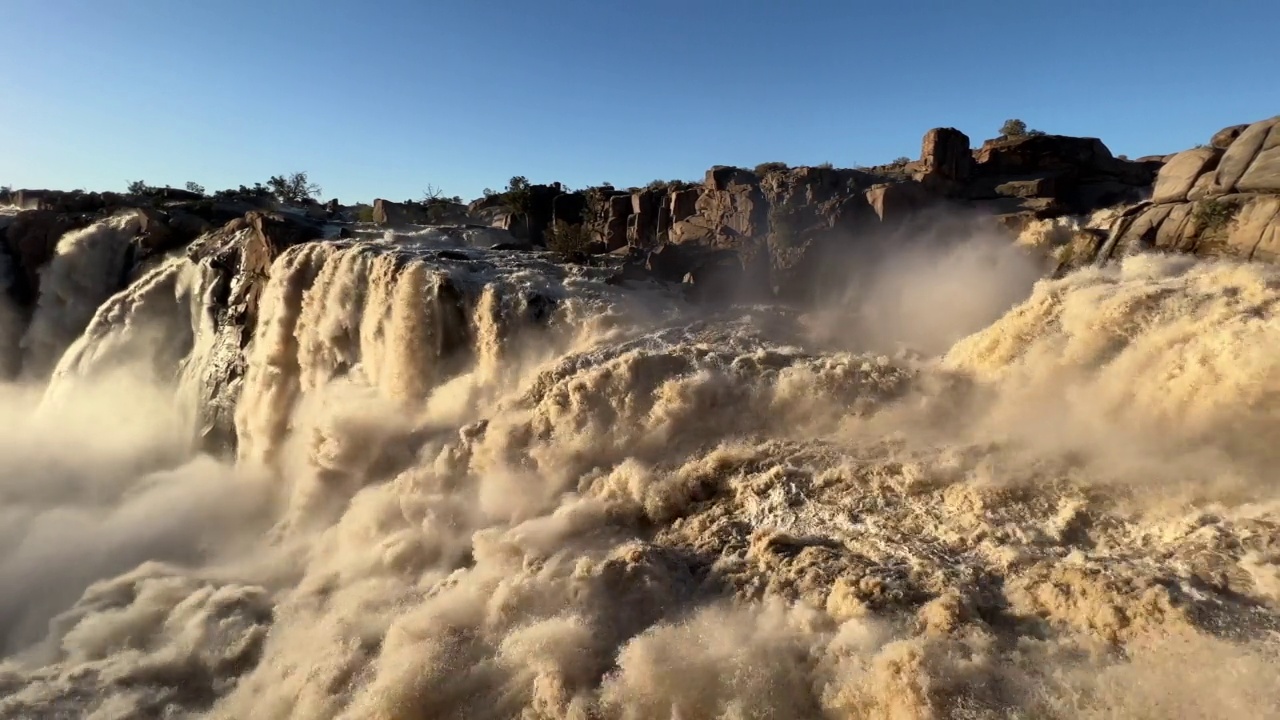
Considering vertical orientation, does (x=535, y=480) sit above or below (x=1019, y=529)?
below

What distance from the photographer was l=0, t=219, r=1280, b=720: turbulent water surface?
5758 mm

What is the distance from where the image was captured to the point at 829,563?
276 inches

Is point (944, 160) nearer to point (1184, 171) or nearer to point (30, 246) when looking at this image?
point (1184, 171)

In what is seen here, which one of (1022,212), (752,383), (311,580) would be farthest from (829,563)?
(1022,212)

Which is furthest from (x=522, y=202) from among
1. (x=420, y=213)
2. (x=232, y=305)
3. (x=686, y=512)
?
(x=686, y=512)

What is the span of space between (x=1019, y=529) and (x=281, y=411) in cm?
1324

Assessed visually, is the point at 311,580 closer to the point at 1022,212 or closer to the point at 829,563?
the point at 829,563

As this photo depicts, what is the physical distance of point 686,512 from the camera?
873cm

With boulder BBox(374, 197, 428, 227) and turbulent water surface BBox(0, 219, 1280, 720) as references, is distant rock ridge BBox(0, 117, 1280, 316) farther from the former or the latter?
boulder BBox(374, 197, 428, 227)

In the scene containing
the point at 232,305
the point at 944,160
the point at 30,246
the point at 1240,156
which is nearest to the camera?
the point at 1240,156

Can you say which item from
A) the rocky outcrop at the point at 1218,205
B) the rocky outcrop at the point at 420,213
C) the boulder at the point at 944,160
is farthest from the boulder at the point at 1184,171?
the rocky outcrop at the point at 420,213

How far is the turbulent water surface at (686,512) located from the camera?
18.9 ft

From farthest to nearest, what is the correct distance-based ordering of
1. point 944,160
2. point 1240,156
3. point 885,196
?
1. point 944,160
2. point 885,196
3. point 1240,156

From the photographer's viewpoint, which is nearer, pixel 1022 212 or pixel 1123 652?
pixel 1123 652
